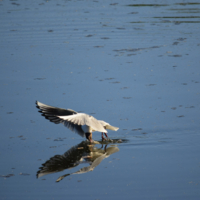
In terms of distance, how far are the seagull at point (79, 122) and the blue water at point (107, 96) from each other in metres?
0.19

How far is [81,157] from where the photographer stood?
17.6ft

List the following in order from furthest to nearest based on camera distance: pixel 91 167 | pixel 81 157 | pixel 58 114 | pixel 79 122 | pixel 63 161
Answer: pixel 58 114
pixel 79 122
pixel 81 157
pixel 63 161
pixel 91 167

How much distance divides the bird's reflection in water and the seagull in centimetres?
20

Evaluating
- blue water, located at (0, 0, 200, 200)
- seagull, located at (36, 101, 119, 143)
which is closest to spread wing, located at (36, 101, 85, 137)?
seagull, located at (36, 101, 119, 143)

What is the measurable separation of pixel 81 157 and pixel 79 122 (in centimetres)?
52

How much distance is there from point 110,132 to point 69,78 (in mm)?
2371

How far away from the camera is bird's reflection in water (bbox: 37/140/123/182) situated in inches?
196

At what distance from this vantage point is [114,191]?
4402mm

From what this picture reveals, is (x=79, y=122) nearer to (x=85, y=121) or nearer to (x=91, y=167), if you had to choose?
(x=85, y=121)

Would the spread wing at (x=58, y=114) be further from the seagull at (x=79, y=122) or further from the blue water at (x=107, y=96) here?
the blue water at (x=107, y=96)

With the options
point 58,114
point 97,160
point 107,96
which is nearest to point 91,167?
point 97,160

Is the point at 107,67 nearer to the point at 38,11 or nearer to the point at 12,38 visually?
the point at 12,38

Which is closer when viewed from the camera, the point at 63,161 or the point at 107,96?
the point at 63,161

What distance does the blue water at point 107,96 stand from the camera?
4.64 m
